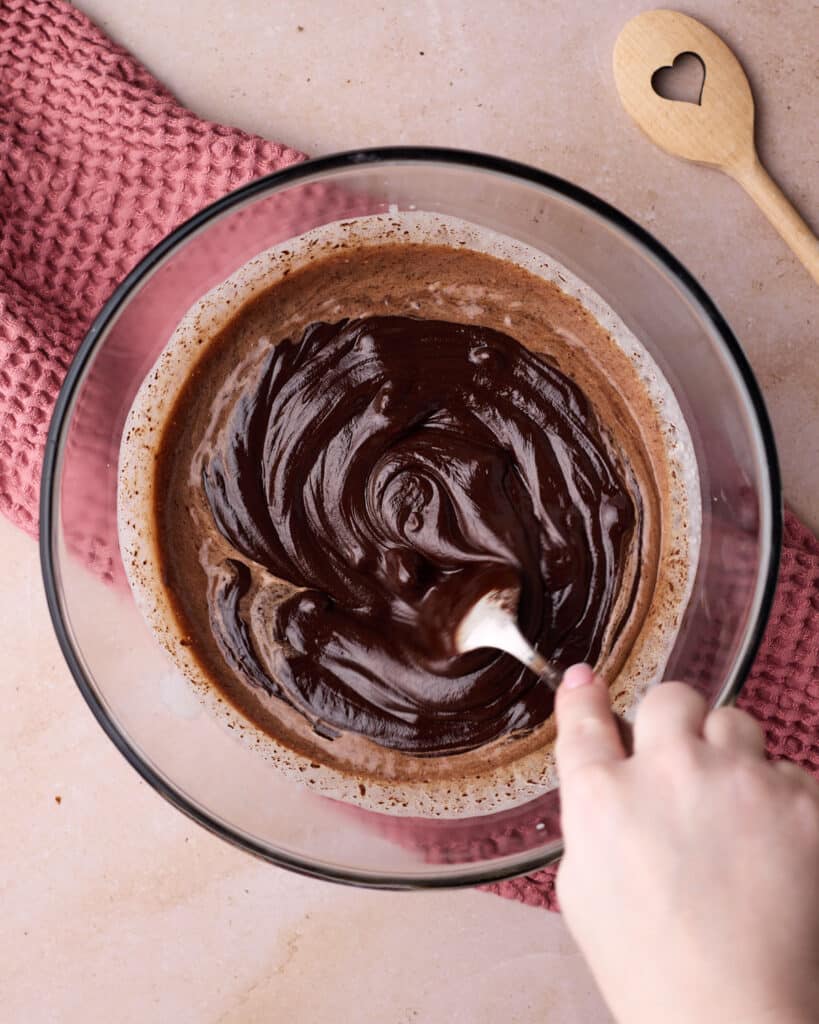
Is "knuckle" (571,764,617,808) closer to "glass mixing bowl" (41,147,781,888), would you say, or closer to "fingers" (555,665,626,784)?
"fingers" (555,665,626,784)

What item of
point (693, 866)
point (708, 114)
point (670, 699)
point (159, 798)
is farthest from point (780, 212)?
point (159, 798)

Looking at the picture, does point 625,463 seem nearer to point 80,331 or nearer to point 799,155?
point 799,155

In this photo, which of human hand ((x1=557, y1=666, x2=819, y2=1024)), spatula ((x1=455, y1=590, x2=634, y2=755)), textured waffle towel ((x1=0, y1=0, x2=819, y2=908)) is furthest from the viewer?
textured waffle towel ((x1=0, y1=0, x2=819, y2=908))

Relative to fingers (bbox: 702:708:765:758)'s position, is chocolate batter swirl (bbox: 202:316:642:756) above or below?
above

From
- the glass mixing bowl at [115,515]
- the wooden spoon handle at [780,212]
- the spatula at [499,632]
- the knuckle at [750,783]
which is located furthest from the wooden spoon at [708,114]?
the knuckle at [750,783]

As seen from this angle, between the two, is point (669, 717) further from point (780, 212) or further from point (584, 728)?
point (780, 212)

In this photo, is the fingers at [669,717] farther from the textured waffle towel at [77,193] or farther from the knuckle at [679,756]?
the textured waffle towel at [77,193]

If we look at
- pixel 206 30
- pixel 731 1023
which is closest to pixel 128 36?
pixel 206 30

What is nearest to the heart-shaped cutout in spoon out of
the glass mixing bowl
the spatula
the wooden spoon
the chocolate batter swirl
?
the wooden spoon
